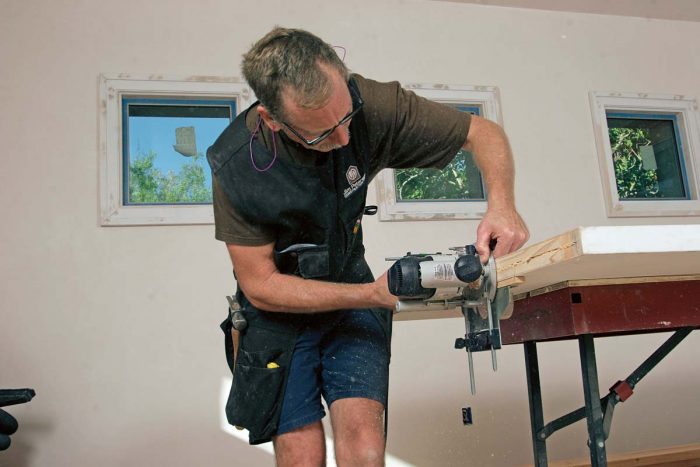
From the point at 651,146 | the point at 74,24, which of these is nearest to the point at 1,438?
the point at 74,24

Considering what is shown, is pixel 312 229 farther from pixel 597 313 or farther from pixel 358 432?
pixel 597 313

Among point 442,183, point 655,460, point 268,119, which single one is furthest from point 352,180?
point 655,460

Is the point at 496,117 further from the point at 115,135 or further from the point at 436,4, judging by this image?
the point at 115,135

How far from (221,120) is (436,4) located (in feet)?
4.74

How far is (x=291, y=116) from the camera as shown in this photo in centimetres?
160

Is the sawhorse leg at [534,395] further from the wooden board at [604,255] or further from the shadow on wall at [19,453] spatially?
the shadow on wall at [19,453]

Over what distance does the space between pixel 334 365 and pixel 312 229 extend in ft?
1.16

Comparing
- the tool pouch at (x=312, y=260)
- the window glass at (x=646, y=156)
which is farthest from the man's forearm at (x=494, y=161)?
the window glass at (x=646, y=156)

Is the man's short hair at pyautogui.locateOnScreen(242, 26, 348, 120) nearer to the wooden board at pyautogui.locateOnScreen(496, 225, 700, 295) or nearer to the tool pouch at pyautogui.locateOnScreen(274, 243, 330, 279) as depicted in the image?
the tool pouch at pyautogui.locateOnScreen(274, 243, 330, 279)

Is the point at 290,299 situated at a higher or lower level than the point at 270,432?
higher

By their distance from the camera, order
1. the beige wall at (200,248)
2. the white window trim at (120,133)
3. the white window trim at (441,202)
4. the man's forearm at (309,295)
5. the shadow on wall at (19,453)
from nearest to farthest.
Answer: the man's forearm at (309,295)
the shadow on wall at (19,453)
the beige wall at (200,248)
the white window trim at (120,133)
the white window trim at (441,202)

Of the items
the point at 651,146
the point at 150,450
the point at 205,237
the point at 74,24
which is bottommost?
the point at 150,450

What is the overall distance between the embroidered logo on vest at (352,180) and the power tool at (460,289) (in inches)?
10.8

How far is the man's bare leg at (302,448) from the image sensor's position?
1.72 metres
